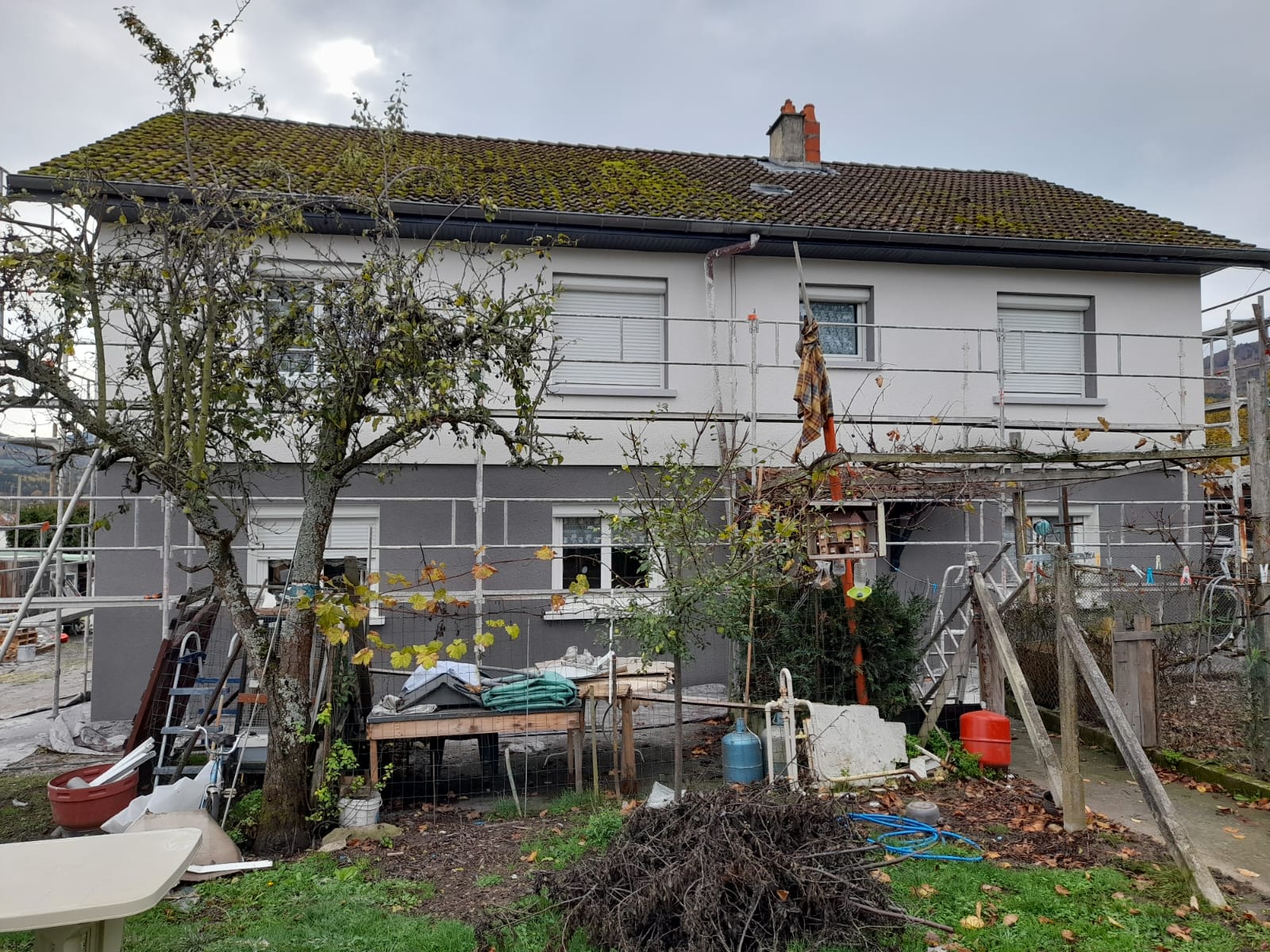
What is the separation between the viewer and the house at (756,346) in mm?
10016

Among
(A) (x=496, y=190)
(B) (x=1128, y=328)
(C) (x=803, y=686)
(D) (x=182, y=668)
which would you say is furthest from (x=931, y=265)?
(D) (x=182, y=668)

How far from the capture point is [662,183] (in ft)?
40.8

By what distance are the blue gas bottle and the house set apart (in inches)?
142

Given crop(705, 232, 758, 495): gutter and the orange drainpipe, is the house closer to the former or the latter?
crop(705, 232, 758, 495): gutter

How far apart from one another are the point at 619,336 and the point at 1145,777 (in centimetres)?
773

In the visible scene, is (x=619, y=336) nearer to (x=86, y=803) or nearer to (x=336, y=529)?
(x=336, y=529)

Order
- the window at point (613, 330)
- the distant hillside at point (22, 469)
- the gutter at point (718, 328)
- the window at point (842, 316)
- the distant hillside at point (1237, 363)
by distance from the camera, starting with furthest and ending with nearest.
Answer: the distant hillside at point (1237, 363), the window at point (842, 316), the window at point (613, 330), the gutter at point (718, 328), the distant hillside at point (22, 469)

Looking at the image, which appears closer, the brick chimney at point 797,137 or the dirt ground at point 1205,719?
the dirt ground at point 1205,719

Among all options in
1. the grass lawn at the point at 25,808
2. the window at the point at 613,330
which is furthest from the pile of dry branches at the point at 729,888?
the window at the point at 613,330

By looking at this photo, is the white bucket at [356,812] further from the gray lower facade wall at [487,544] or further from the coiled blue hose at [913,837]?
the coiled blue hose at [913,837]

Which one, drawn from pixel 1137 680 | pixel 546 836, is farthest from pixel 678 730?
pixel 1137 680

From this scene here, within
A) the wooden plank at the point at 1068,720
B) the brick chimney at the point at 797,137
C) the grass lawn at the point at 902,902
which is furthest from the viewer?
the brick chimney at the point at 797,137

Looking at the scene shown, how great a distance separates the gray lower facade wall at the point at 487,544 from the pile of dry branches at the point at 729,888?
4.72 metres

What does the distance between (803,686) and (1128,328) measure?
835 cm
